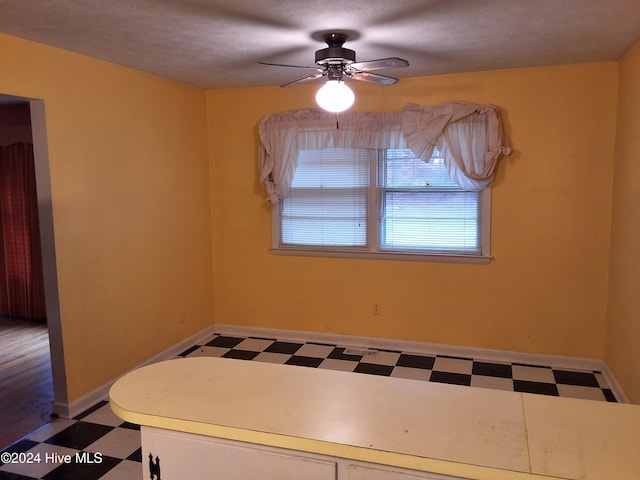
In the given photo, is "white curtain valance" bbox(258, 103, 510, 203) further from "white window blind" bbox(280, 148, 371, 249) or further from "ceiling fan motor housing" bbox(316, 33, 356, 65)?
"ceiling fan motor housing" bbox(316, 33, 356, 65)

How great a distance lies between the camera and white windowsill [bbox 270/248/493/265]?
162 inches

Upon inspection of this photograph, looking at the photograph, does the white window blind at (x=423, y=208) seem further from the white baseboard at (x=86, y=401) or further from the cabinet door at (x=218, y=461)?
the cabinet door at (x=218, y=461)

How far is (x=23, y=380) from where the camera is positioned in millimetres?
3848

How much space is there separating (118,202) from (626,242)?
3.60 metres

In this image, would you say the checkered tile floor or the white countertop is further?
the checkered tile floor

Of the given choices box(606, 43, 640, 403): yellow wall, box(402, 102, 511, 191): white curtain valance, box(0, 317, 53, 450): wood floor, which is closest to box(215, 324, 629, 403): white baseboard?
box(606, 43, 640, 403): yellow wall

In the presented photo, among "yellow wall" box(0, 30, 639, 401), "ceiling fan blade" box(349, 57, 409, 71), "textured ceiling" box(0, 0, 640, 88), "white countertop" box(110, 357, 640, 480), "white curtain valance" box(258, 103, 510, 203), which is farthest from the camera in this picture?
"white curtain valance" box(258, 103, 510, 203)

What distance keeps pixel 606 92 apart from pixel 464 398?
312 cm

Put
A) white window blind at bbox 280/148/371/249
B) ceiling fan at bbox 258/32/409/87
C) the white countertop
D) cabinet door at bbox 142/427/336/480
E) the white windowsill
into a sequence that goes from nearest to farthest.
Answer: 1. the white countertop
2. cabinet door at bbox 142/427/336/480
3. ceiling fan at bbox 258/32/409/87
4. the white windowsill
5. white window blind at bbox 280/148/371/249

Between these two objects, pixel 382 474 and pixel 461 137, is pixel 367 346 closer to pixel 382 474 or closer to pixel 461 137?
pixel 461 137

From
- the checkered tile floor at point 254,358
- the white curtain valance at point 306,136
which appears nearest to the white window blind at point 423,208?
the white curtain valance at point 306,136

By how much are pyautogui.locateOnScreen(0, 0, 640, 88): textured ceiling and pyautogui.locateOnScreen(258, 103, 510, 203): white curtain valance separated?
0.43 m

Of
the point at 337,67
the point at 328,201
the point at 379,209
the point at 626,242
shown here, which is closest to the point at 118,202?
the point at 328,201

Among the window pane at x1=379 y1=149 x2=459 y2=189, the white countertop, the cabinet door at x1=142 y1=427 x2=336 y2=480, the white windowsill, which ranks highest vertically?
the window pane at x1=379 y1=149 x2=459 y2=189
